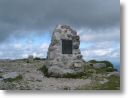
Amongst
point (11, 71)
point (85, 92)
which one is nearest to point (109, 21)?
point (85, 92)

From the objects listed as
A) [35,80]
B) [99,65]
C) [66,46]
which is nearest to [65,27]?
[66,46]

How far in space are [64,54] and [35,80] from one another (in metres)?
0.71

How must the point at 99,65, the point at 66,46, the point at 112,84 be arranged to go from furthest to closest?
the point at 66,46, the point at 99,65, the point at 112,84

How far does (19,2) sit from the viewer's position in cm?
899

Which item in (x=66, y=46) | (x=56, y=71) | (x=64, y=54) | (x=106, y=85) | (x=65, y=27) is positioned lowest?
(x=106, y=85)

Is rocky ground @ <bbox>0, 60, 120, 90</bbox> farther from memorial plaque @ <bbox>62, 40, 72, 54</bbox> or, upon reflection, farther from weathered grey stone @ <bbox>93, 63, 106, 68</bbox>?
memorial plaque @ <bbox>62, 40, 72, 54</bbox>

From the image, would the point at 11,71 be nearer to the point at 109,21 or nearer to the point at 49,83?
the point at 49,83

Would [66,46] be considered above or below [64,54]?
above

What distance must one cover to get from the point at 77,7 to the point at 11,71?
1632mm

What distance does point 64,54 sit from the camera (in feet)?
30.0

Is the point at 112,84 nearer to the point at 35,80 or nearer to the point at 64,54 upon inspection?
the point at 64,54

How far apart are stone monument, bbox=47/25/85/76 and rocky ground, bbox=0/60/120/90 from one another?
165mm

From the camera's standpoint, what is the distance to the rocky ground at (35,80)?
888 cm

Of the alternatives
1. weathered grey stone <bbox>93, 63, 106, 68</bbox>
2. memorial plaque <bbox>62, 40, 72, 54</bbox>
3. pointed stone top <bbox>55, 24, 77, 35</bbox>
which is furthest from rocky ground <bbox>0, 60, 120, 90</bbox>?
pointed stone top <bbox>55, 24, 77, 35</bbox>
